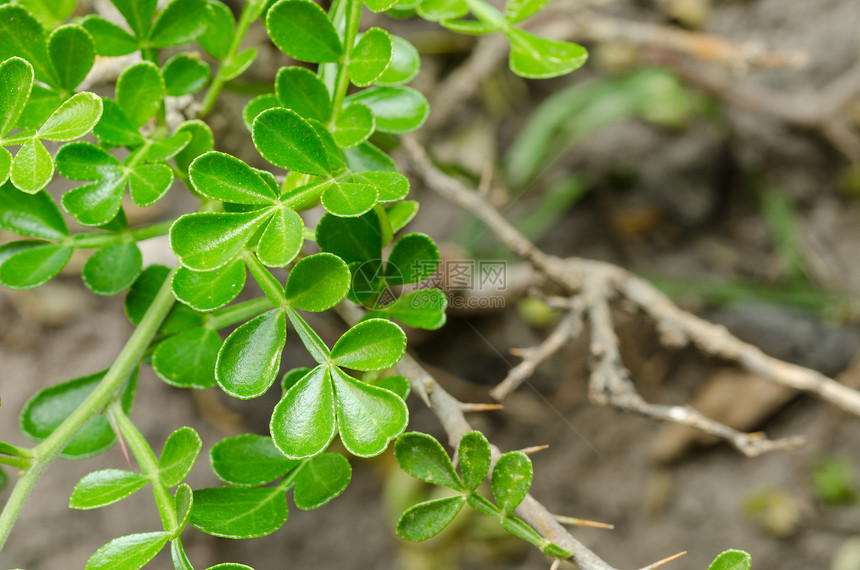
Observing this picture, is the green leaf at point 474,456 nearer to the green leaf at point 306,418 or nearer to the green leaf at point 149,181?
the green leaf at point 306,418

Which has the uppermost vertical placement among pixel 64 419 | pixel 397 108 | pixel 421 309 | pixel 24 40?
pixel 24 40

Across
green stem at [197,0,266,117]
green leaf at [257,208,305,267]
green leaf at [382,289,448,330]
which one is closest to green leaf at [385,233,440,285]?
green leaf at [382,289,448,330]

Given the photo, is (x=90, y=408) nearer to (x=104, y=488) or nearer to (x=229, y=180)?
(x=104, y=488)

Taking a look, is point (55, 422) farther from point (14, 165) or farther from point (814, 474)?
point (814, 474)

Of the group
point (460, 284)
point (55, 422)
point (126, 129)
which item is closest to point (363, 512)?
point (460, 284)

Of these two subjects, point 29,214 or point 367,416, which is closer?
point 367,416

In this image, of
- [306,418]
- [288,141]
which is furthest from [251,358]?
[288,141]

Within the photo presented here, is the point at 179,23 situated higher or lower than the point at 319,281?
higher

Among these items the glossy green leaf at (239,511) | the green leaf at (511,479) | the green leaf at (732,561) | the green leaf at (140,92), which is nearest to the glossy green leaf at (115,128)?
the green leaf at (140,92)
